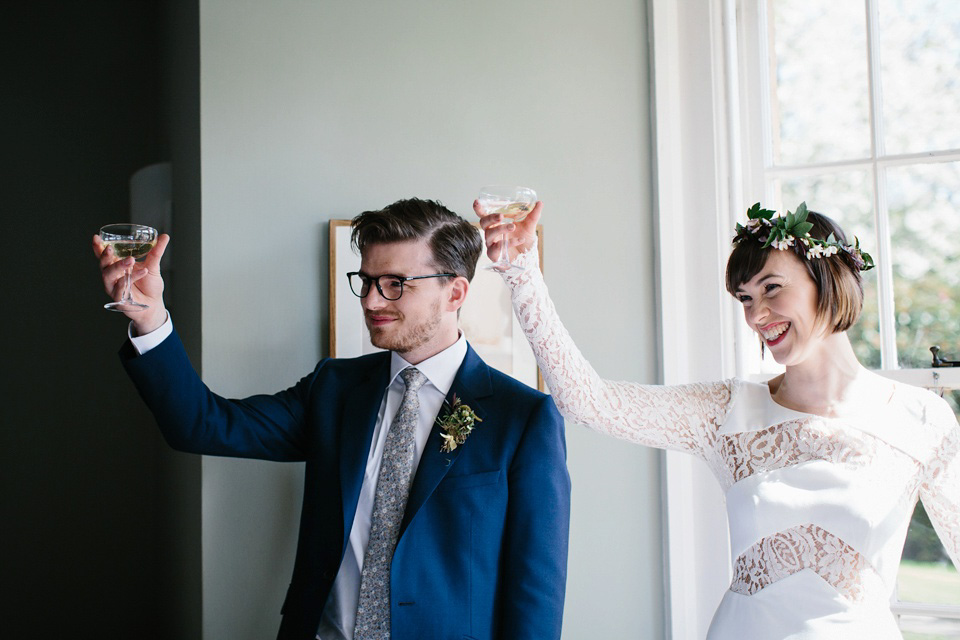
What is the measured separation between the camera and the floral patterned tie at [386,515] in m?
1.79

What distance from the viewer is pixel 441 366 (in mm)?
2000

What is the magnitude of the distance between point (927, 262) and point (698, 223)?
2.24 ft

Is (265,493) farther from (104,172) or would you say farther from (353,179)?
(104,172)

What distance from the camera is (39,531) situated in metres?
3.43

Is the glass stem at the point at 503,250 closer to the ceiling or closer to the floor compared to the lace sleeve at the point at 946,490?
closer to the ceiling

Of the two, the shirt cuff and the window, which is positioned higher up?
the window

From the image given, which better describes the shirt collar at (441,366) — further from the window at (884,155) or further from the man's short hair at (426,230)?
the window at (884,155)

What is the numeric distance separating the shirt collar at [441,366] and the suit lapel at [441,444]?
0.02m

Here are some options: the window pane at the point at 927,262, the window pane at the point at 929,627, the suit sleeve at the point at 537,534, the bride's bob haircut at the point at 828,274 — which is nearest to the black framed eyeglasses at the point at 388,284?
the suit sleeve at the point at 537,534

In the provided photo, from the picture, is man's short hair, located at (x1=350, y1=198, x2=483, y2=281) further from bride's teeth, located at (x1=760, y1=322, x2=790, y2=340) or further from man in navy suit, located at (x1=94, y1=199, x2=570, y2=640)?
bride's teeth, located at (x1=760, y1=322, x2=790, y2=340)

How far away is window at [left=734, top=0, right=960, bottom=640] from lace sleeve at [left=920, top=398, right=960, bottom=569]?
2.01ft

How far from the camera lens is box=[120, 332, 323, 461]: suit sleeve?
1.80 metres

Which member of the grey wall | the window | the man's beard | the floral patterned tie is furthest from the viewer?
the grey wall

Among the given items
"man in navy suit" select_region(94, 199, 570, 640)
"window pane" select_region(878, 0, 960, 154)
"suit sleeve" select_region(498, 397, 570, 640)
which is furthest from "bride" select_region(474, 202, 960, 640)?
"window pane" select_region(878, 0, 960, 154)
